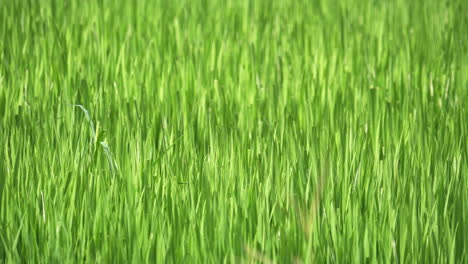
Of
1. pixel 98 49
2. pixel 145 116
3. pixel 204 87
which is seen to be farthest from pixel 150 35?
pixel 145 116

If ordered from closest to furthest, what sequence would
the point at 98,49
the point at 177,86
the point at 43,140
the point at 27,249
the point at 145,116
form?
the point at 27,249, the point at 43,140, the point at 145,116, the point at 177,86, the point at 98,49

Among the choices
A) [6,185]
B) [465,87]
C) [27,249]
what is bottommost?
[27,249]

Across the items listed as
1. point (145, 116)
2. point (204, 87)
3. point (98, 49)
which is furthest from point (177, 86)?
point (98, 49)

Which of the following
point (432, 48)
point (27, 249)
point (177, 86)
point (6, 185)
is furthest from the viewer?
point (432, 48)

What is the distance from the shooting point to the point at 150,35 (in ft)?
10.8

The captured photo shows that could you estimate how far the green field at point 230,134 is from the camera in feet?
4.99

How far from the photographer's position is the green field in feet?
4.99

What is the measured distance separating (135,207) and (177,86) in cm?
103

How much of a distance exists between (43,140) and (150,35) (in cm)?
135

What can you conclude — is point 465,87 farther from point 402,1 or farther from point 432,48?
point 402,1

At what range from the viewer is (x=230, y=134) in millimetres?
2102

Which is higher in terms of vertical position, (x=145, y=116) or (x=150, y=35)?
(x=150, y=35)

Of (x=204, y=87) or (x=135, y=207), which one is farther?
(x=204, y=87)

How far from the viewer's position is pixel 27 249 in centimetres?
150
